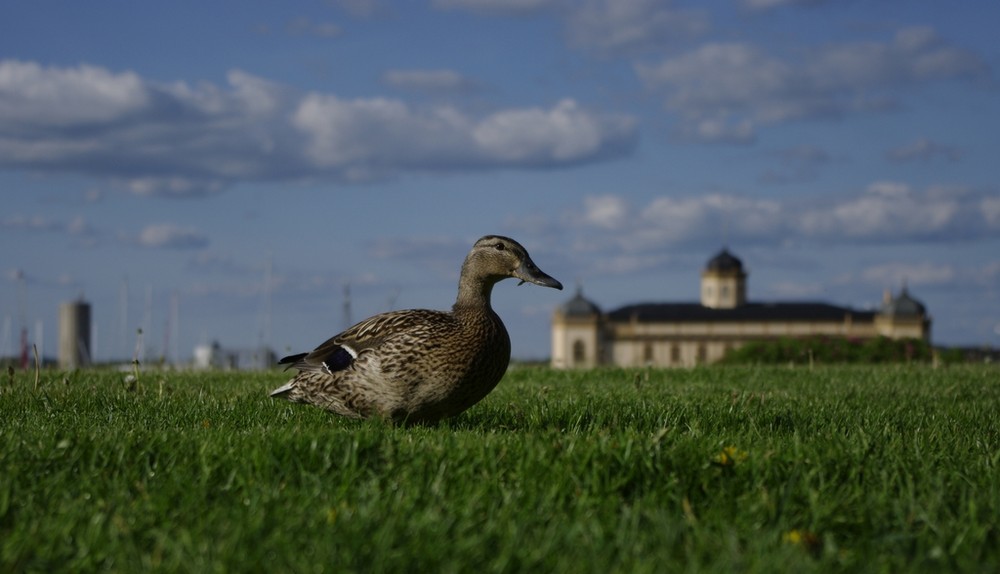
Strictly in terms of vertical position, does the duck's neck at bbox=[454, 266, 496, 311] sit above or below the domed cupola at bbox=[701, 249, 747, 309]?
below

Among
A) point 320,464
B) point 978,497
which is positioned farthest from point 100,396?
point 978,497

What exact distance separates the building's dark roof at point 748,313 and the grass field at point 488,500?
112 meters

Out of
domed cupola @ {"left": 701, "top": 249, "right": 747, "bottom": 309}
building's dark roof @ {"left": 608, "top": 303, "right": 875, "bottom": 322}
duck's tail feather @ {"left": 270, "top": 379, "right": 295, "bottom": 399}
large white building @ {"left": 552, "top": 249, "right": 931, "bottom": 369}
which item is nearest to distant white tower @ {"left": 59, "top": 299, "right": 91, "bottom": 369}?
duck's tail feather @ {"left": 270, "top": 379, "right": 295, "bottom": 399}

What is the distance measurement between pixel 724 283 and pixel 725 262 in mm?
2376

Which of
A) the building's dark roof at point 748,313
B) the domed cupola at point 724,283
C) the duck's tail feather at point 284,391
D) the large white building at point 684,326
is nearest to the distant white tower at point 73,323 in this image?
the duck's tail feather at point 284,391

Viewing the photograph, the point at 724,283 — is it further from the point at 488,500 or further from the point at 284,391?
the point at 488,500

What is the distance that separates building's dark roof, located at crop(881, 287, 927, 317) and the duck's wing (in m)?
110

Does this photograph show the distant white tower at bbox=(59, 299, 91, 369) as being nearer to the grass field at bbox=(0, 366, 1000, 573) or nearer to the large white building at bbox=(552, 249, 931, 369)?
the grass field at bbox=(0, 366, 1000, 573)

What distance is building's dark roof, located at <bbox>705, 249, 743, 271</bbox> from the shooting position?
12412cm

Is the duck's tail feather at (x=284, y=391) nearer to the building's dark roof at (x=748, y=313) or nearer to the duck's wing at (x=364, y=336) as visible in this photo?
the duck's wing at (x=364, y=336)

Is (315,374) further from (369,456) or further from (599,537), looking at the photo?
(599,537)

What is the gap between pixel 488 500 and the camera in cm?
486

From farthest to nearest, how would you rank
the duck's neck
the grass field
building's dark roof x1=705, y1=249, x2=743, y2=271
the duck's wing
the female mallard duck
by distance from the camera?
building's dark roof x1=705, y1=249, x2=743, y2=271, the duck's neck, the duck's wing, the female mallard duck, the grass field

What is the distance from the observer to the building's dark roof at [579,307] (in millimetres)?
119375
